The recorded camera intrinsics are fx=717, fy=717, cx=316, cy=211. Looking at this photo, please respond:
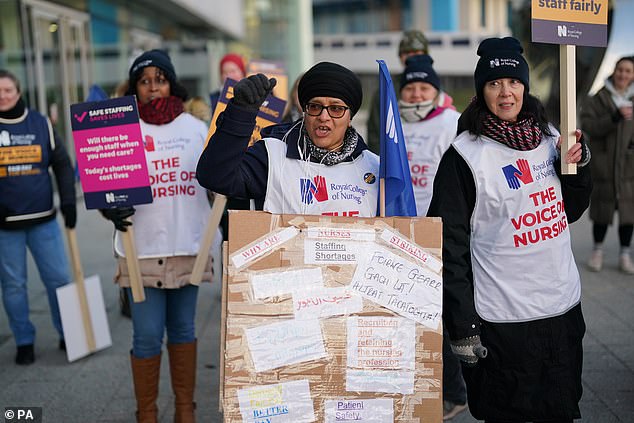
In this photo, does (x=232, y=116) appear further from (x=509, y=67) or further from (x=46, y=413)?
(x=46, y=413)

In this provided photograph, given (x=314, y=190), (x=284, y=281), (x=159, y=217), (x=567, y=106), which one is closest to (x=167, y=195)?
(x=159, y=217)

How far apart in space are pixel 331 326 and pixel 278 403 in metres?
0.29

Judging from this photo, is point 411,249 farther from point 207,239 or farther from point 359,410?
point 207,239

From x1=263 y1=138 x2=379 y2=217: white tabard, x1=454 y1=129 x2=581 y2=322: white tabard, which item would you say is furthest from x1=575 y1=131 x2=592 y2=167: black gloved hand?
x1=263 y1=138 x2=379 y2=217: white tabard

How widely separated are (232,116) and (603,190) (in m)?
5.37

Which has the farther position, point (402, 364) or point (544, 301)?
point (544, 301)

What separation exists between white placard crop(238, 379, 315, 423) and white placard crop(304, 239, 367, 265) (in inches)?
15.1

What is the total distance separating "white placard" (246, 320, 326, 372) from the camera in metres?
2.23

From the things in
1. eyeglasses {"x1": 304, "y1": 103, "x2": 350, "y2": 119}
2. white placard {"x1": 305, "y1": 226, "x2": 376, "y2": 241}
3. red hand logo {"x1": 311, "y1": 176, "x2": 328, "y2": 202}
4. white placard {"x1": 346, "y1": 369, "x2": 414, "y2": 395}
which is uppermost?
eyeglasses {"x1": 304, "y1": 103, "x2": 350, "y2": 119}

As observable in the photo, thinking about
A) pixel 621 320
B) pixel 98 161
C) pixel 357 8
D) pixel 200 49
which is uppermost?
pixel 357 8

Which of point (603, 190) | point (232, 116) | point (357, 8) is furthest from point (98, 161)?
point (357, 8)

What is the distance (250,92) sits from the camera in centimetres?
232

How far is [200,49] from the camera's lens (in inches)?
869

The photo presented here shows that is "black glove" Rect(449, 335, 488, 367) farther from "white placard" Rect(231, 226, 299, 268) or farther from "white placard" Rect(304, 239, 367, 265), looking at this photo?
"white placard" Rect(231, 226, 299, 268)
